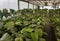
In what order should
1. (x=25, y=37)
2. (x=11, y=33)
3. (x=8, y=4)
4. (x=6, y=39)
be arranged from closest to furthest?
1. (x=6, y=39)
2. (x=25, y=37)
3. (x=11, y=33)
4. (x=8, y=4)

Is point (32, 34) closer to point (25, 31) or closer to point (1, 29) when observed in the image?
point (25, 31)

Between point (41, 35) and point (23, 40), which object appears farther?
point (41, 35)

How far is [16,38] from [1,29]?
29 cm

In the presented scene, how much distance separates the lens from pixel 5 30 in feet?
4.11


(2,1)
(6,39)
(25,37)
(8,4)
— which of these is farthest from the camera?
(8,4)

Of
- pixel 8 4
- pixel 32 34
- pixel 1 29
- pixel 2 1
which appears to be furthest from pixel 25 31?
pixel 8 4

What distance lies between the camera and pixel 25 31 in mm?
1225

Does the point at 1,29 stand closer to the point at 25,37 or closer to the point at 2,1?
the point at 25,37

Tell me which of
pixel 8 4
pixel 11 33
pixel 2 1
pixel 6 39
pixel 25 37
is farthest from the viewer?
pixel 8 4

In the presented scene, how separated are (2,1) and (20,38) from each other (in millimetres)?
3468

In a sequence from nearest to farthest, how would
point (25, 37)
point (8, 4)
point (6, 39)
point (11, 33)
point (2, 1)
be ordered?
1. point (6, 39)
2. point (25, 37)
3. point (11, 33)
4. point (2, 1)
5. point (8, 4)

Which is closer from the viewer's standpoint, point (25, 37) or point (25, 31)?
point (25, 37)

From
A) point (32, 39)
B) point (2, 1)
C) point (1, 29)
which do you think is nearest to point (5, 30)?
point (1, 29)

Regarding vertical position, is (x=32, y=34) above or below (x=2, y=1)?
below
